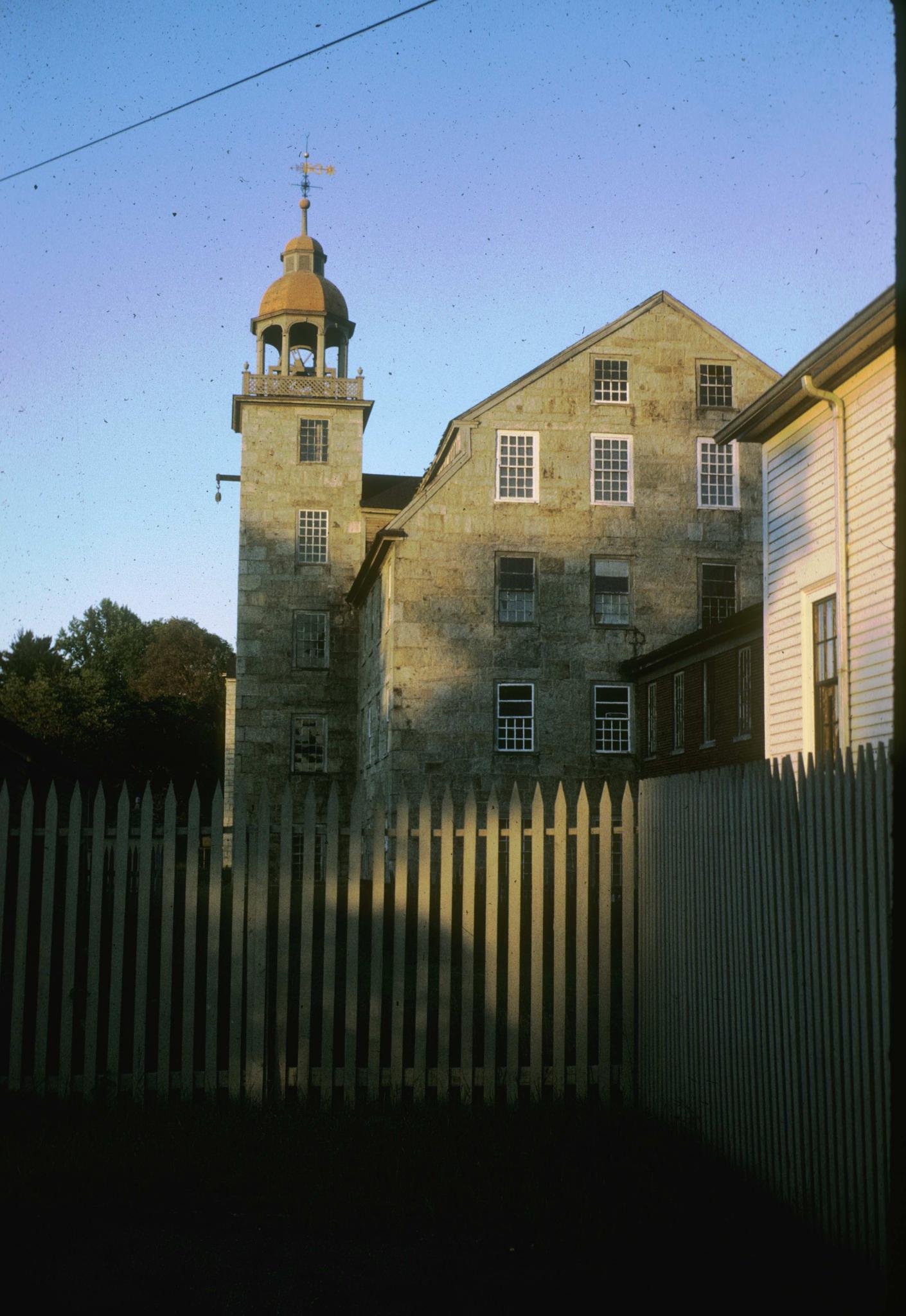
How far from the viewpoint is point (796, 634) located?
17.7 metres

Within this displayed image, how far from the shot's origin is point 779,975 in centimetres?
643

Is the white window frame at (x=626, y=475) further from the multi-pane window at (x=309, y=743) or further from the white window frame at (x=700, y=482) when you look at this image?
the multi-pane window at (x=309, y=743)

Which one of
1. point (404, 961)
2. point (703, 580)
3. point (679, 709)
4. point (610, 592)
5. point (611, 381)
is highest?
point (611, 381)

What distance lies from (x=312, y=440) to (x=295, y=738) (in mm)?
11618

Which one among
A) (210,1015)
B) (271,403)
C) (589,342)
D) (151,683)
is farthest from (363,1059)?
(151,683)

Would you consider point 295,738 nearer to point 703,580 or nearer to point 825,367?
point 703,580

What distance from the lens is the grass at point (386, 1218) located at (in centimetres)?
523

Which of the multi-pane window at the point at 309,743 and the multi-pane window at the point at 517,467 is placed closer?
the multi-pane window at the point at 517,467

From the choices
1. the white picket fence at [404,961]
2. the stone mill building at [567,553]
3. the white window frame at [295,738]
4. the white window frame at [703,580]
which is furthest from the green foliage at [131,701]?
the white picket fence at [404,961]

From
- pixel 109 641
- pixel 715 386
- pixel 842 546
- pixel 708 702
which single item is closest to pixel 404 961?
pixel 842 546

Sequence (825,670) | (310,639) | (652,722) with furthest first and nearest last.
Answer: (310,639) < (652,722) < (825,670)

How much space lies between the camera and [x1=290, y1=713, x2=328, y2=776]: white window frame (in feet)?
163

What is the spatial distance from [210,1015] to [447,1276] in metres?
3.34

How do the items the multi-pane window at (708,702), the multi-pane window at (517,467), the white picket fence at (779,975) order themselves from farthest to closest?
the multi-pane window at (517,467)
the multi-pane window at (708,702)
the white picket fence at (779,975)
